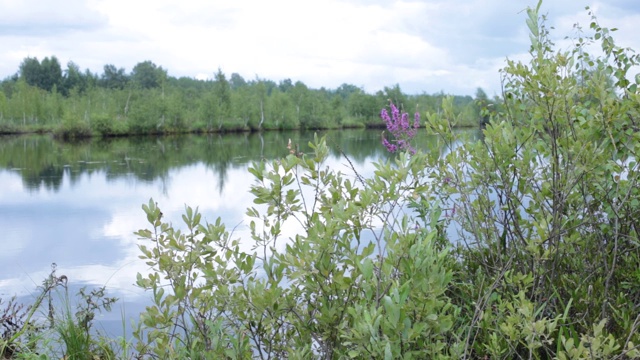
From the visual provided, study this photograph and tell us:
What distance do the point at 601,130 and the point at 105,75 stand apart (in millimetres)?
109280

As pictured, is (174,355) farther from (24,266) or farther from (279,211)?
(24,266)

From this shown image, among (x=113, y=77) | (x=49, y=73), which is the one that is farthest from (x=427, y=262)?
(x=113, y=77)

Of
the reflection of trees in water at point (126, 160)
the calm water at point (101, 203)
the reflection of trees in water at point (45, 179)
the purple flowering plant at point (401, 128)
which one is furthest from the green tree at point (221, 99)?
the purple flowering plant at point (401, 128)

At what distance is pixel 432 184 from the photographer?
3.79 metres

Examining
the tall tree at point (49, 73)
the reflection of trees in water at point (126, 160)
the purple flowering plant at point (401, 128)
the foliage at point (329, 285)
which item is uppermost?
the tall tree at point (49, 73)

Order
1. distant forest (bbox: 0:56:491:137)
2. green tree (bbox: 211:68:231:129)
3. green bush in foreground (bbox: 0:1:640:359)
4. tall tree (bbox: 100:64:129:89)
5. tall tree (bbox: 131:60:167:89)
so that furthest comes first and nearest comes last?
tall tree (bbox: 131:60:167:89) < tall tree (bbox: 100:64:129:89) < green tree (bbox: 211:68:231:129) < distant forest (bbox: 0:56:491:137) < green bush in foreground (bbox: 0:1:640:359)

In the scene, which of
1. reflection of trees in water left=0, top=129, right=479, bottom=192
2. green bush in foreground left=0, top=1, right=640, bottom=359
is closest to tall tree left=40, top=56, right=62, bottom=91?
reflection of trees in water left=0, top=129, right=479, bottom=192

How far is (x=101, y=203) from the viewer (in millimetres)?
18297

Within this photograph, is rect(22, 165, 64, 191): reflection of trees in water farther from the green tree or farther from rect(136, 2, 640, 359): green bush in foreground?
the green tree

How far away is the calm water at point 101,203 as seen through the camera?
10359 millimetres

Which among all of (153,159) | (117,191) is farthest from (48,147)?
(117,191)

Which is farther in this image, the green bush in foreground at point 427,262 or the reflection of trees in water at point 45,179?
the reflection of trees in water at point 45,179

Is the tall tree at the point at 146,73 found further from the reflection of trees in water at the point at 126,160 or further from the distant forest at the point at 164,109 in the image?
the reflection of trees in water at the point at 126,160

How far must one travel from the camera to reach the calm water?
34.0ft
